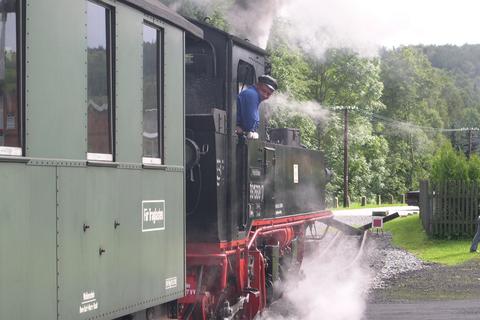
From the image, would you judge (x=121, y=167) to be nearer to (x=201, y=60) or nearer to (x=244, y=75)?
(x=201, y=60)

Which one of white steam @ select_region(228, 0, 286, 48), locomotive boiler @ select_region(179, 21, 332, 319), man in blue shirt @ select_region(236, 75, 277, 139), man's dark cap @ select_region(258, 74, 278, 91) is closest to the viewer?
locomotive boiler @ select_region(179, 21, 332, 319)

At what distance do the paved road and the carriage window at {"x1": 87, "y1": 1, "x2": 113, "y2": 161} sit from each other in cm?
690

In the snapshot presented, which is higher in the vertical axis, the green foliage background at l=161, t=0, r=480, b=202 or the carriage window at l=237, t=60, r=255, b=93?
the green foliage background at l=161, t=0, r=480, b=202

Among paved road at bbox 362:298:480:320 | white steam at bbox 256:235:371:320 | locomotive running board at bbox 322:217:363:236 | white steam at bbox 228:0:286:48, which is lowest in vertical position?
paved road at bbox 362:298:480:320

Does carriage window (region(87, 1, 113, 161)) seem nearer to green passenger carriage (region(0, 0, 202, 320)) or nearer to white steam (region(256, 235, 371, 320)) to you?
green passenger carriage (region(0, 0, 202, 320))

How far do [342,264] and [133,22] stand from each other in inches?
497

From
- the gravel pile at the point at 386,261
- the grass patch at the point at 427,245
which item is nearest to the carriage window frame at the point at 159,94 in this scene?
the gravel pile at the point at 386,261

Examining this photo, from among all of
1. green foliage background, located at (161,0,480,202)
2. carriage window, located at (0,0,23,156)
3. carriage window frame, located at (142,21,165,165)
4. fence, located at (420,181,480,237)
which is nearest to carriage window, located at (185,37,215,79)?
carriage window frame, located at (142,21,165,165)

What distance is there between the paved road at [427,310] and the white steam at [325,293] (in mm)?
238

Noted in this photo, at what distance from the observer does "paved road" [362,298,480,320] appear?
39.4 feet

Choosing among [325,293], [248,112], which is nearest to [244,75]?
[248,112]

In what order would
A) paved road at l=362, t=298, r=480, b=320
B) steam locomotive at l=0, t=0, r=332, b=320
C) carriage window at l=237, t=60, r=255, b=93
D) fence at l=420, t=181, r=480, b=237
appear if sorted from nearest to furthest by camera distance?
steam locomotive at l=0, t=0, r=332, b=320 → carriage window at l=237, t=60, r=255, b=93 → paved road at l=362, t=298, r=480, b=320 → fence at l=420, t=181, r=480, b=237

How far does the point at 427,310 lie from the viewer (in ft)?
41.7

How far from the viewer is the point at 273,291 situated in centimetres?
1115
